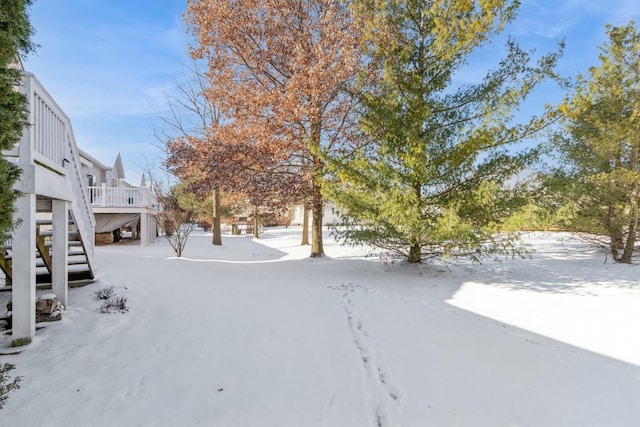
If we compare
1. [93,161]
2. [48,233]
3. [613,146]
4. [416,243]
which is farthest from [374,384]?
[93,161]

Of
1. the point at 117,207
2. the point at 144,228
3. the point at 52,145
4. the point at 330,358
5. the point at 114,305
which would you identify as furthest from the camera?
the point at 144,228

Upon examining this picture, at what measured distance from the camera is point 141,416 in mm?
2338

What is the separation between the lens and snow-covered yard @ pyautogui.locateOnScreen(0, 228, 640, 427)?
241 cm

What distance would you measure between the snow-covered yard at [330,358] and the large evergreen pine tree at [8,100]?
158 centimetres

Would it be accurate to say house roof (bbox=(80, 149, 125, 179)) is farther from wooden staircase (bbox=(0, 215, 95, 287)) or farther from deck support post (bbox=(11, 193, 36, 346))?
deck support post (bbox=(11, 193, 36, 346))

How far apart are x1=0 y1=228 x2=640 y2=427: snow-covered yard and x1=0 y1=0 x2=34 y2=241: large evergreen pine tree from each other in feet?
5.19

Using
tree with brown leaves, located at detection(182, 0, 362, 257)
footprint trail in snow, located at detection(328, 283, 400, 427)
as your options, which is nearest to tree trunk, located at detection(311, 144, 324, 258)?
tree with brown leaves, located at detection(182, 0, 362, 257)

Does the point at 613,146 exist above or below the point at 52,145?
above

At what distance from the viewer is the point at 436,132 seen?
23.0 ft

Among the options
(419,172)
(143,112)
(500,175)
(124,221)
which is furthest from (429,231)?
(143,112)

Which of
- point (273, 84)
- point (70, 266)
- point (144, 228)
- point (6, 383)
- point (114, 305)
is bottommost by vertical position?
point (6, 383)

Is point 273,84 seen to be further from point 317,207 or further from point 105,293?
point 105,293

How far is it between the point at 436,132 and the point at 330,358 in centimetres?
572

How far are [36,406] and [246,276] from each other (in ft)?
15.1
